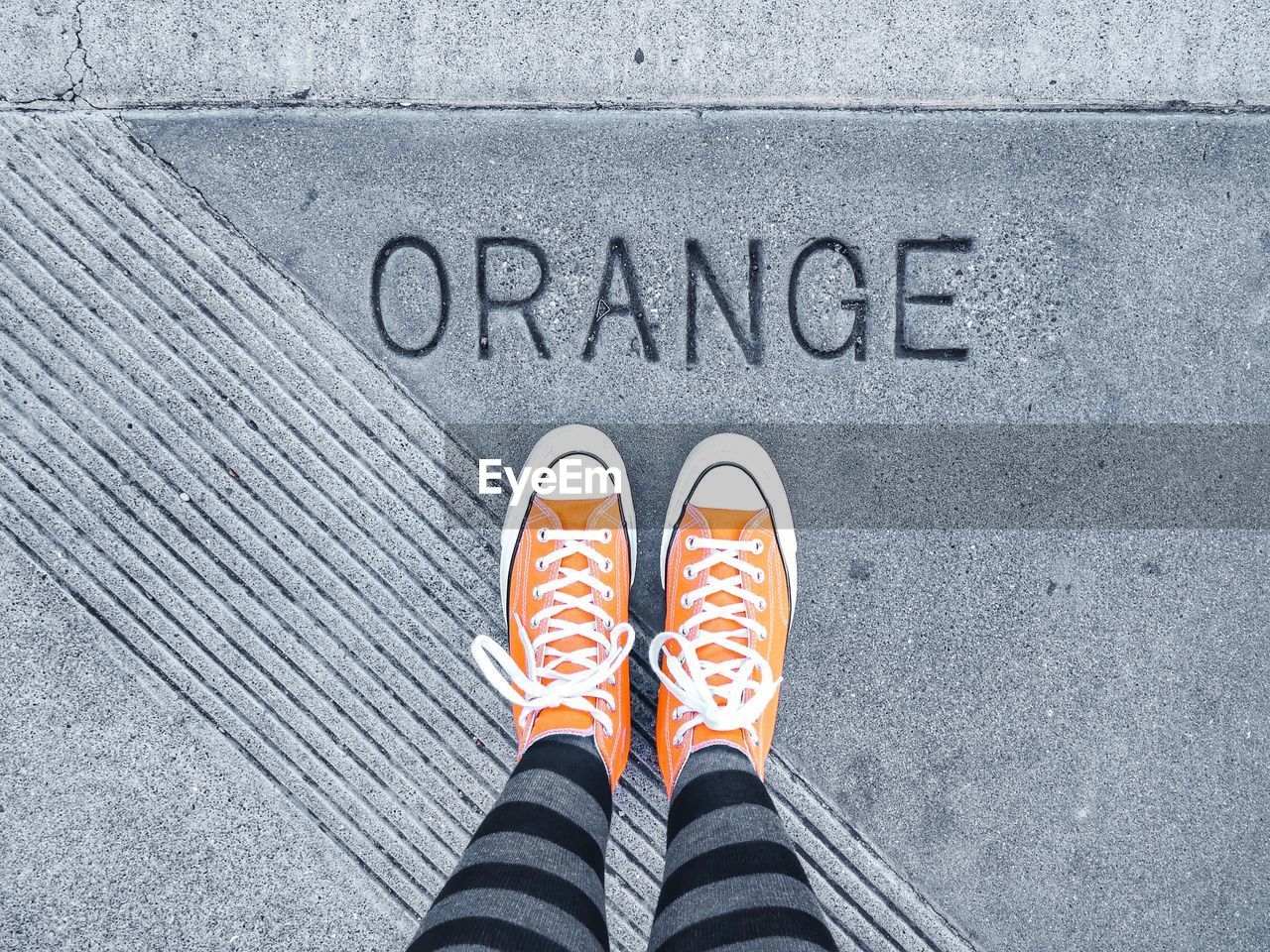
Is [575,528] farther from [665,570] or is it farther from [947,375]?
[947,375]

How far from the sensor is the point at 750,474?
1745mm

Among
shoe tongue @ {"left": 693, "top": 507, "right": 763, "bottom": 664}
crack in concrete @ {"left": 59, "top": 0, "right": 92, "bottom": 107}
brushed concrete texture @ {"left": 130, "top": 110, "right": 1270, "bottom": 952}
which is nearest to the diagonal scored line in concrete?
brushed concrete texture @ {"left": 130, "top": 110, "right": 1270, "bottom": 952}

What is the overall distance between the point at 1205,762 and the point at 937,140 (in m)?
1.49

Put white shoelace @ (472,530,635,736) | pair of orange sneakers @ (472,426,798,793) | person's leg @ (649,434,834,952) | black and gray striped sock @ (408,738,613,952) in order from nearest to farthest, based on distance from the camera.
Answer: black and gray striped sock @ (408,738,613,952) → person's leg @ (649,434,834,952) → white shoelace @ (472,530,635,736) → pair of orange sneakers @ (472,426,798,793)

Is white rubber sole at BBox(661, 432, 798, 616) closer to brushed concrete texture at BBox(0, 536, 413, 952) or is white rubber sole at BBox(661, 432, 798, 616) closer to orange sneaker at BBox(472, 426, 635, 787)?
orange sneaker at BBox(472, 426, 635, 787)

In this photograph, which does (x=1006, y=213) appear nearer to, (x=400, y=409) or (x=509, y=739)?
(x=400, y=409)

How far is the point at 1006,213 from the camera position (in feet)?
5.74

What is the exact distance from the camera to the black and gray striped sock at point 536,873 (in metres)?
1.17

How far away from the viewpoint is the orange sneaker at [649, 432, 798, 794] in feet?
5.62

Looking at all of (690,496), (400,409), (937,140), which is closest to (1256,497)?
(937,140)

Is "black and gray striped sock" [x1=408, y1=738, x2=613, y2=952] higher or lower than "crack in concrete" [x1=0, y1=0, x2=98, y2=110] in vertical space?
lower

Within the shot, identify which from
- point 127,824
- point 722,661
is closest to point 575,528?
point 722,661

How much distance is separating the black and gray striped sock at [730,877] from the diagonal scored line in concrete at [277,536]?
0.30 meters

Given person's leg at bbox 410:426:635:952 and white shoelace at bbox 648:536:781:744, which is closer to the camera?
person's leg at bbox 410:426:635:952
